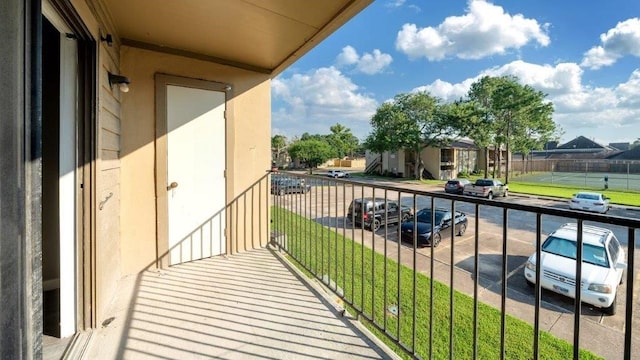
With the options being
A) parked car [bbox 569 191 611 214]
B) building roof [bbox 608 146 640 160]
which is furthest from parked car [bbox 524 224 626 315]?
building roof [bbox 608 146 640 160]

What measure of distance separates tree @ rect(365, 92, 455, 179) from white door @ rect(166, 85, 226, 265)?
21.5 metres

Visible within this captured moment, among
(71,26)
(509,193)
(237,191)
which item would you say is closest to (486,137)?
(509,193)

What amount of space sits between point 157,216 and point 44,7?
1966mm

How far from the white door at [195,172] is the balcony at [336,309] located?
19cm

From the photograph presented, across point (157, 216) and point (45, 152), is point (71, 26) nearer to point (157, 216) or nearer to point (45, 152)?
point (45, 152)

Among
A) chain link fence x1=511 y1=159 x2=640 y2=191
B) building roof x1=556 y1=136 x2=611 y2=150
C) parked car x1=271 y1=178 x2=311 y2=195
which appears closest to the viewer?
parked car x1=271 y1=178 x2=311 y2=195

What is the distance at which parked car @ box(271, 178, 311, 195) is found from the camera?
10.1 feet

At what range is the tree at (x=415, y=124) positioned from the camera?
22.6m

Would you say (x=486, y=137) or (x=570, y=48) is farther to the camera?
(x=570, y=48)

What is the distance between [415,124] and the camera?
911 inches

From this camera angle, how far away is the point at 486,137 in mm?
21078

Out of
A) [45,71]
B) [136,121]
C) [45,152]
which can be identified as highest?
[45,71]

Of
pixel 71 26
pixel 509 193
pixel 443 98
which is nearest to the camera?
pixel 71 26

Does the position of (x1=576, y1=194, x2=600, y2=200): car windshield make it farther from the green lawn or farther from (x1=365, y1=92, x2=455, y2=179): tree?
(x1=365, y1=92, x2=455, y2=179): tree
